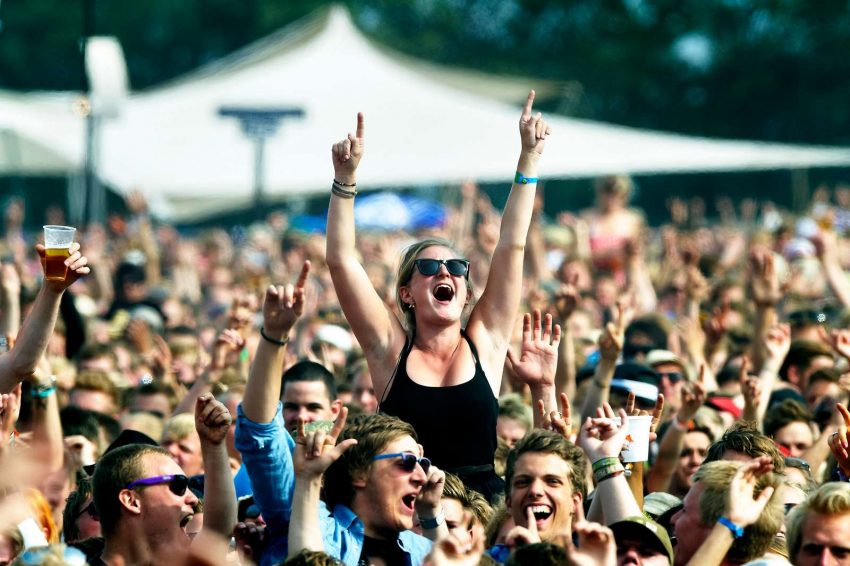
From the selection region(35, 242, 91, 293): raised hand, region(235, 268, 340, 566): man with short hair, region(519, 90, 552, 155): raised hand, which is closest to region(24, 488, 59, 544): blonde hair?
region(35, 242, 91, 293): raised hand

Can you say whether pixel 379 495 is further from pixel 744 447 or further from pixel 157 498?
pixel 744 447

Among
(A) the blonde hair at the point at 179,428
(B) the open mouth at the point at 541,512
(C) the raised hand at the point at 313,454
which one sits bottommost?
(A) the blonde hair at the point at 179,428

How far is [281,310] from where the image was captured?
4.88 m

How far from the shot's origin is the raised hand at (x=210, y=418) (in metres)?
4.80

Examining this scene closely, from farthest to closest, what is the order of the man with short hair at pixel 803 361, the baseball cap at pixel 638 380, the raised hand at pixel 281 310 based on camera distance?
the man with short hair at pixel 803 361 → the baseball cap at pixel 638 380 → the raised hand at pixel 281 310

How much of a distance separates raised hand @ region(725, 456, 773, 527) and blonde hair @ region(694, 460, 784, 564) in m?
0.05

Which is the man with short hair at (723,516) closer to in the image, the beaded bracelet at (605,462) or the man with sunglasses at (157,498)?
the beaded bracelet at (605,462)

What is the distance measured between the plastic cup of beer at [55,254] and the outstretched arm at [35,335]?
0.05 ft

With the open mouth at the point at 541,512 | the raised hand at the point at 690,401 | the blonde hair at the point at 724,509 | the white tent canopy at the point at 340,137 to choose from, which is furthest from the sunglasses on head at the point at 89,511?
the white tent canopy at the point at 340,137

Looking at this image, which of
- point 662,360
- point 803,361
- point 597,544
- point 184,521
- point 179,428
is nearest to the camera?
point 597,544

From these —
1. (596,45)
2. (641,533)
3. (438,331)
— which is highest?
(596,45)

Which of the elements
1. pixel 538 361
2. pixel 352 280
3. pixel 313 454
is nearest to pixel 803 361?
Result: pixel 538 361

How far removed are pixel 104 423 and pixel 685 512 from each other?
11.9 feet

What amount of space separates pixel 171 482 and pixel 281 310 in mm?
689
